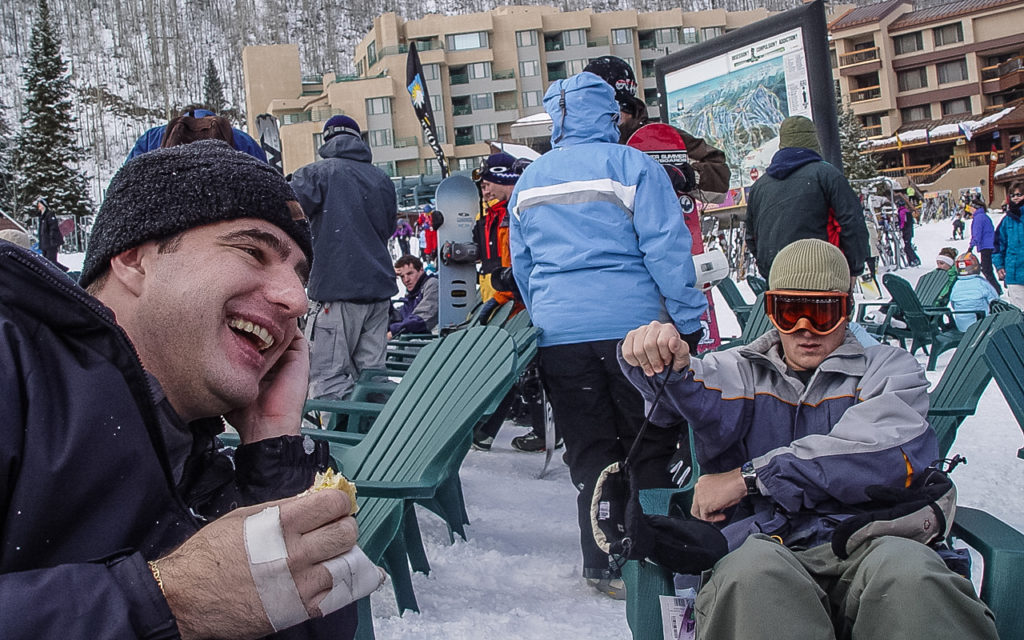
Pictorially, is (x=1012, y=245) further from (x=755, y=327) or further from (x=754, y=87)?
(x=755, y=327)

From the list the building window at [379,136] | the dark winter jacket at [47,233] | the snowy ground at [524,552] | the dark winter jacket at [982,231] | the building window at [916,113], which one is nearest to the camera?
the snowy ground at [524,552]

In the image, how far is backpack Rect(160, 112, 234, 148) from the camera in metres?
3.29

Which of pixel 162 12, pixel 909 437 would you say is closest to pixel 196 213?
pixel 909 437

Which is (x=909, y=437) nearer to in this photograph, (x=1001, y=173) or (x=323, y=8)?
(x=1001, y=173)

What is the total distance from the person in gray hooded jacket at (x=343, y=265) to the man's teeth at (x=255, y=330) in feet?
11.3

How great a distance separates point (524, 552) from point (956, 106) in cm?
6793

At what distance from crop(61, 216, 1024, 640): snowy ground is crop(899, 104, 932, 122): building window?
65.2 metres

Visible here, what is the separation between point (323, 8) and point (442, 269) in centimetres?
10951

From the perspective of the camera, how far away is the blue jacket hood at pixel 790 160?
195 inches

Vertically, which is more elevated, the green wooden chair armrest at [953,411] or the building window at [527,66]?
the building window at [527,66]

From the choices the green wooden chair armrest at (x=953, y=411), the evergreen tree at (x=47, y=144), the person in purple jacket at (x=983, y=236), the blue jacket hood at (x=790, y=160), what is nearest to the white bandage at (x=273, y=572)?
the green wooden chair armrest at (x=953, y=411)

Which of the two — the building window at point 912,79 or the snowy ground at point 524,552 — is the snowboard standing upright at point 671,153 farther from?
the building window at point 912,79

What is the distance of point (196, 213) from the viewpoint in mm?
1199

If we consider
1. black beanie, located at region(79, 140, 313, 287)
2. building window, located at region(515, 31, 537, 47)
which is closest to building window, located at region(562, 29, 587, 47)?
building window, located at region(515, 31, 537, 47)
